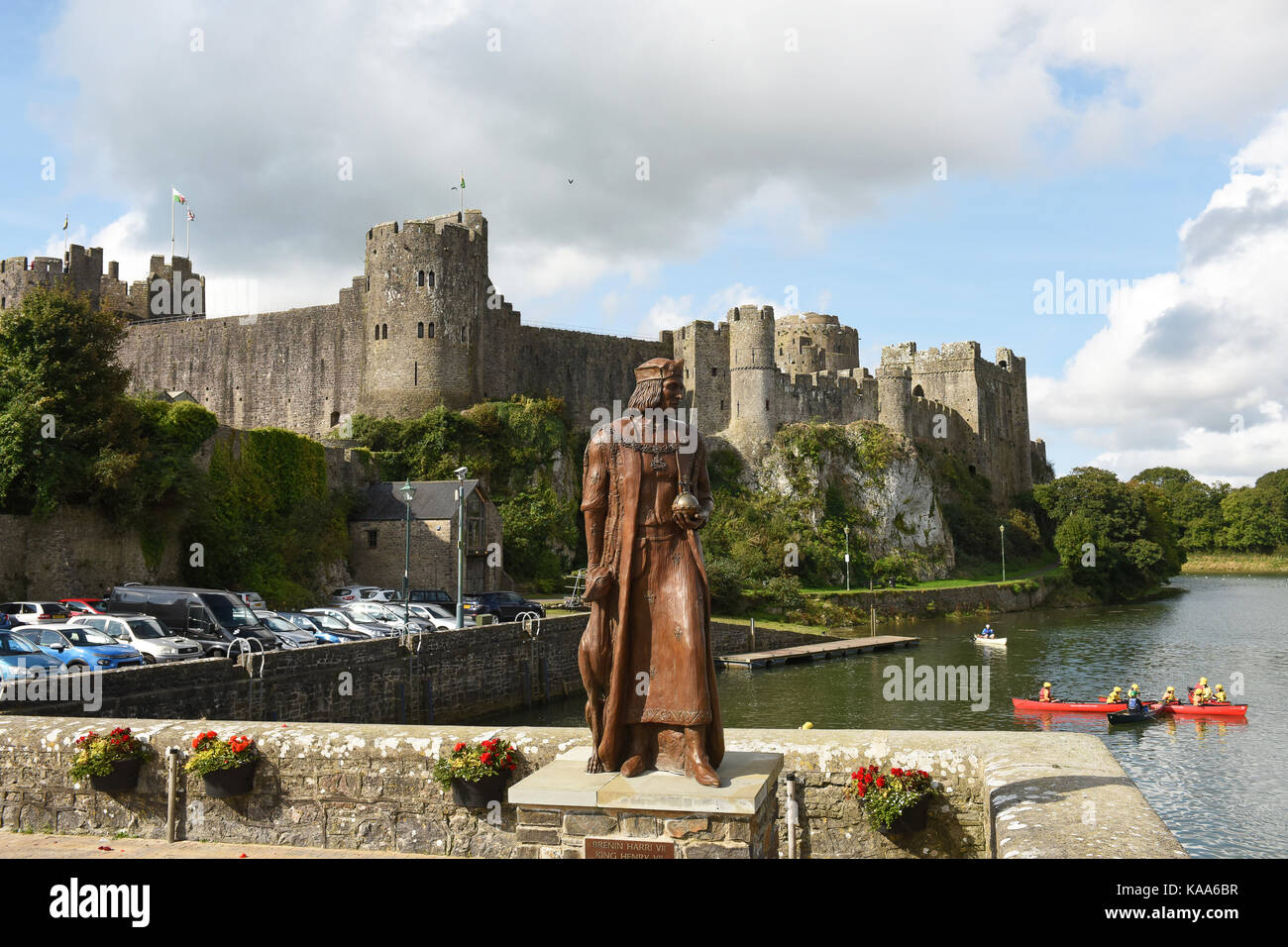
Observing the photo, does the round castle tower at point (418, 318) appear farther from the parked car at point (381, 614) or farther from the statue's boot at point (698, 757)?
the statue's boot at point (698, 757)

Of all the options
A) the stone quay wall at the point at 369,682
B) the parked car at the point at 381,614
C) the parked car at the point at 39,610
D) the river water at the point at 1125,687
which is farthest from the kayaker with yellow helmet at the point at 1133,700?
the parked car at the point at 39,610

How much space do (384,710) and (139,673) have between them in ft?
26.5

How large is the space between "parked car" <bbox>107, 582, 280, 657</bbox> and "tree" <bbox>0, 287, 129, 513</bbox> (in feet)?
15.2

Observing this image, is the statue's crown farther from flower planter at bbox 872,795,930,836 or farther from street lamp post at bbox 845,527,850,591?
street lamp post at bbox 845,527,850,591

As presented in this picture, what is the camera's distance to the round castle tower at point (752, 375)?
206 ft

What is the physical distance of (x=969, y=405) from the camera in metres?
77.9

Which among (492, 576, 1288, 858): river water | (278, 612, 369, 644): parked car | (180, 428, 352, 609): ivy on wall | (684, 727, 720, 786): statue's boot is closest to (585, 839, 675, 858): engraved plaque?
(684, 727, 720, 786): statue's boot

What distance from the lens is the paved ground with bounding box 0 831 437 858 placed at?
28.0ft

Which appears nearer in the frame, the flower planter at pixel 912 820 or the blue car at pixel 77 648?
the flower planter at pixel 912 820

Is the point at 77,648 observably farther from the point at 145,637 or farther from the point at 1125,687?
→ the point at 1125,687

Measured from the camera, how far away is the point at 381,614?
29.6 metres

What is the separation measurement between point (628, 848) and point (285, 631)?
67.7 feet

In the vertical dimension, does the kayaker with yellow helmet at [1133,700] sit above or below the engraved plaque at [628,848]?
below

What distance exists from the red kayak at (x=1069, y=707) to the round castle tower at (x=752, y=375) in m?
35.1
